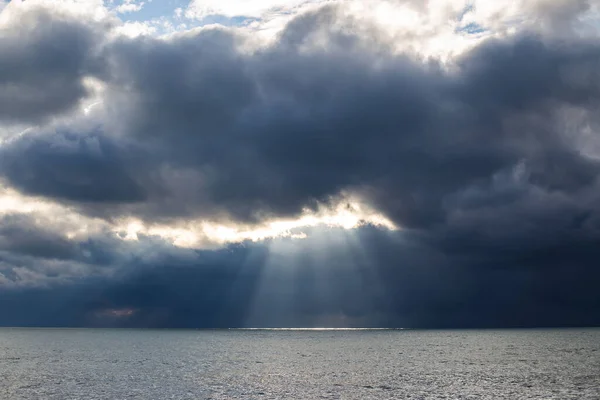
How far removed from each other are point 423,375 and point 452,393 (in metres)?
31.4

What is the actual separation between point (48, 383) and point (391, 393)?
6013 cm

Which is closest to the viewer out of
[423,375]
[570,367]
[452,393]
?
[452,393]

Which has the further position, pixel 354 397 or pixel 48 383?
pixel 48 383

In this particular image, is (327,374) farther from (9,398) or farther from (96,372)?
(9,398)

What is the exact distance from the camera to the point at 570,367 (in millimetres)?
143125

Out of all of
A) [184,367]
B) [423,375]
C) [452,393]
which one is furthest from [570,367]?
[184,367]

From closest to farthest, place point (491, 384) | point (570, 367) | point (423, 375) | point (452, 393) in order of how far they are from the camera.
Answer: point (452, 393), point (491, 384), point (423, 375), point (570, 367)

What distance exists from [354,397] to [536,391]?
29.8 meters

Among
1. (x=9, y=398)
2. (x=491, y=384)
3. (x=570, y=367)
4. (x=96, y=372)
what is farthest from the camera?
(x=570, y=367)

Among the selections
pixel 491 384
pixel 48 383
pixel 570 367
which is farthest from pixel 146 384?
pixel 570 367

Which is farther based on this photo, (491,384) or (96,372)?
(96,372)

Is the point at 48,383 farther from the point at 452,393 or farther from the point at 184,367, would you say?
the point at 452,393

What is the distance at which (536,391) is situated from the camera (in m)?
92.8

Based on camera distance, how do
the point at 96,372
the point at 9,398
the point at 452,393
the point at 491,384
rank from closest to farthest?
the point at 9,398, the point at 452,393, the point at 491,384, the point at 96,372
